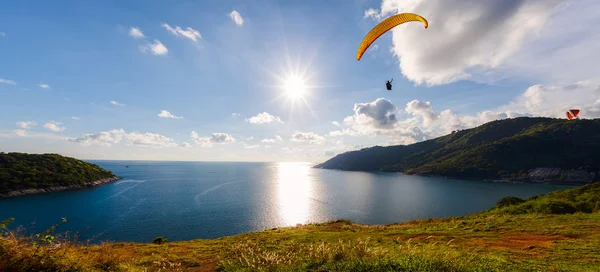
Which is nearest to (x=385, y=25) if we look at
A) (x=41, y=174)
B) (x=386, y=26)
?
(x=386, y=26)

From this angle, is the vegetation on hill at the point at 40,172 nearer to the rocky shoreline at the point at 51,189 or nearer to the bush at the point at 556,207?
the rocky shoreline at the point at 51,189

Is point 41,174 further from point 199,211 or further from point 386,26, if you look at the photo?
point 386,26

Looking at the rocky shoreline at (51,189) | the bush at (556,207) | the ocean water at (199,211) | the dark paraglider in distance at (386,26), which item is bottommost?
the ocean water at (199,211)

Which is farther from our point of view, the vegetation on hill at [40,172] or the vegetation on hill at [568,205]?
the vegetation on hill at [40,172]

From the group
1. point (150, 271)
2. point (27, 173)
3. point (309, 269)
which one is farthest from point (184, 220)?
point (27, 173)

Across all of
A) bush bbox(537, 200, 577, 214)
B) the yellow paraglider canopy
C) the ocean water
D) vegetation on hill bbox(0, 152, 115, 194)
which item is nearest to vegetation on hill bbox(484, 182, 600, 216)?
bush bbox(537, 200, 577, 214)

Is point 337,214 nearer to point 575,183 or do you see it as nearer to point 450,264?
point 450,264

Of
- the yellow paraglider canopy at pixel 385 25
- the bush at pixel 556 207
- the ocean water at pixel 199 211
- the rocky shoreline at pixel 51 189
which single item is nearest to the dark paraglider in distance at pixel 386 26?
the yellow paraglider canopy at pixel 385 25
